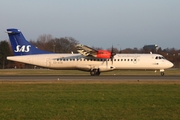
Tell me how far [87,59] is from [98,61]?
1.39 m

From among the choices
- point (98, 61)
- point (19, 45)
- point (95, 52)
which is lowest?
point (98, 61)

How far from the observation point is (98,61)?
38469 mm

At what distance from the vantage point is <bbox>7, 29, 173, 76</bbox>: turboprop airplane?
3769 cm

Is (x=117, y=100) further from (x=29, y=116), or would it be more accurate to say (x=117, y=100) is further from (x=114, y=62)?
(x=114, y=62)

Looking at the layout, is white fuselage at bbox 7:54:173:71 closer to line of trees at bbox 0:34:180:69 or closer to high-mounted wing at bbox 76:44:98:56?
high-mounted wing at bbox 76:44:98:56

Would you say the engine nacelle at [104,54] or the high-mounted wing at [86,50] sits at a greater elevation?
the high-mounted wing at [86,50]

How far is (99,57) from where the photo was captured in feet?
124

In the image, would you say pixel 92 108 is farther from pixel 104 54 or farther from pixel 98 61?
pixel 98 61

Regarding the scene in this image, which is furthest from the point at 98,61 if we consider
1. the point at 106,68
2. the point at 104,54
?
the point at 104,54

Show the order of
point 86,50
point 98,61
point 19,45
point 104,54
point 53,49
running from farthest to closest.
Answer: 1. point 53,49
2. point 19,45
3. point 98,61
4. point 86,50
5. point 104,54

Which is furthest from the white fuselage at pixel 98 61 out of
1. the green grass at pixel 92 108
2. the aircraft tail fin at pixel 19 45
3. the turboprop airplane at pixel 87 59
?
the green grass at pixel 92 108

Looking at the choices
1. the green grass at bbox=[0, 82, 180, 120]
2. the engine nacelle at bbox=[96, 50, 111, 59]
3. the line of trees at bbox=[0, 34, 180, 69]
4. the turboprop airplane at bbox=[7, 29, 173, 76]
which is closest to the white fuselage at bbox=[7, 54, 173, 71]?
the turboprop airplane at bbox=[7, 29, 173, 76]

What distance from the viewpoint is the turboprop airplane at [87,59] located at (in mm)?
37688

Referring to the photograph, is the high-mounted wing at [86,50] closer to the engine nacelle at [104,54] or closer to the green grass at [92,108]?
the engine nacelle at [104,54]
